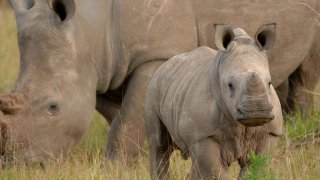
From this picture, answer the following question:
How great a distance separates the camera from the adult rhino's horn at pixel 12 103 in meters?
8.44

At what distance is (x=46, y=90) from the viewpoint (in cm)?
855

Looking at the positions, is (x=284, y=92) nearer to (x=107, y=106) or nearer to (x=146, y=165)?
(x=107, y=106)

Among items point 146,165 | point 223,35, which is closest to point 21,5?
point 146,165

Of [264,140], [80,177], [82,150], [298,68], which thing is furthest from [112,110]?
[264,140]

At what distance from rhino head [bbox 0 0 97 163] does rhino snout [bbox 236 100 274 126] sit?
8.62 ft

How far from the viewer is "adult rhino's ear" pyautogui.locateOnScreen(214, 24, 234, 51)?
21.6ft

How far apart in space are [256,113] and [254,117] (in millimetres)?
29

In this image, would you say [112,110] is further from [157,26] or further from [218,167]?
[218,167]

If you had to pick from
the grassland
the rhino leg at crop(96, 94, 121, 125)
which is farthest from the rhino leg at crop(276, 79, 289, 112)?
the rhino leg at crop(96, 94, 121, 125)

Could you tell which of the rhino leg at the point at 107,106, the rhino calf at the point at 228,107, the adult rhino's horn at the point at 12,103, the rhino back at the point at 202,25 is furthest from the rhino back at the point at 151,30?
the rhino calf at the point at 228,107

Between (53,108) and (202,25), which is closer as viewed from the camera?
(53,108)

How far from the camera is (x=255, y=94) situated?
6.09 metres

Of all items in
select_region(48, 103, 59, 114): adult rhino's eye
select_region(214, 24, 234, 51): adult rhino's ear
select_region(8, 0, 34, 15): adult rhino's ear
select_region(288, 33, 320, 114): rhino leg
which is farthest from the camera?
select_region(288, 33, 320, 114): rhino leg

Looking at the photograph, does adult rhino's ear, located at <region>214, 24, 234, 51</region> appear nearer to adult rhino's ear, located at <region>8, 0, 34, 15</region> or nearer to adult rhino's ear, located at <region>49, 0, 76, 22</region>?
adult rhino's ear, located at <region>49, 0, 76, 22</region>
